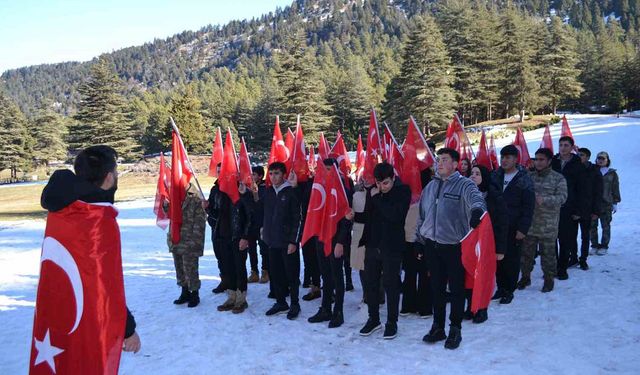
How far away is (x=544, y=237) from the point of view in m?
6.84

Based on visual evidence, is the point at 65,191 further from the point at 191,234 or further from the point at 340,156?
the point at 340,156

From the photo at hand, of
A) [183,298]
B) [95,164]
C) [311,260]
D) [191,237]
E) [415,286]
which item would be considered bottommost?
[183,298]

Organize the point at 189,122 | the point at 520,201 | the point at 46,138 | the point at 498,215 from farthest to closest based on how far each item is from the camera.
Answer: the point at 46,138 < the point at 189,122 < the point at 520,201 < the point at 498,215

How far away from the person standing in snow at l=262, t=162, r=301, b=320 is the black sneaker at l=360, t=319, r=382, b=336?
3.82ft

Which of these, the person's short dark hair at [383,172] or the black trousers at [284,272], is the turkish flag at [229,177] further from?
the person's short dark hair at [383,172]

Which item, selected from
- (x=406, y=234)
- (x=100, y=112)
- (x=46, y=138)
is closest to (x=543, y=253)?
(x=406, y=234)

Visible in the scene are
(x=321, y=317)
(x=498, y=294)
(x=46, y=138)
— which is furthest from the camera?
(x=46, y=138)

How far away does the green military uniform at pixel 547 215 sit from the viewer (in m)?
6.80

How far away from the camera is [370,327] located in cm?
578

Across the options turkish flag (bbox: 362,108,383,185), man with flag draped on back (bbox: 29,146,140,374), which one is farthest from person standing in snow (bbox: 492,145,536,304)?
man with flag draped on back (bbox: 29,146,140,374)

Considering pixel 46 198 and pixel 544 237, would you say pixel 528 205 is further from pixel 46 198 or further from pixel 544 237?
pixel 46 198

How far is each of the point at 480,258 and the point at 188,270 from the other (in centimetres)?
429

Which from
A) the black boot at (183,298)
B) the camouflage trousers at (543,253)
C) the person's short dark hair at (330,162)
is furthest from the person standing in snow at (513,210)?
the black boot at (183,298)

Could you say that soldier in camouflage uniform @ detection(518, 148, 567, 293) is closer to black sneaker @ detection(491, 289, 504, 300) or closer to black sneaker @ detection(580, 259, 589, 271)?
black sneaker @ detection(491, 289, 504, 300)
